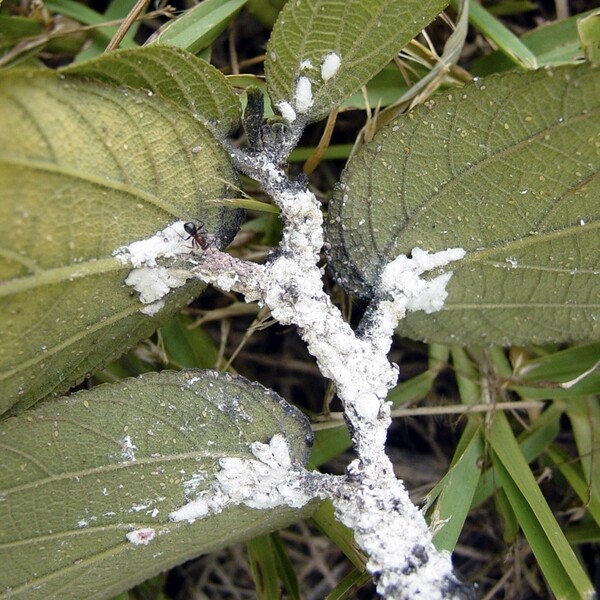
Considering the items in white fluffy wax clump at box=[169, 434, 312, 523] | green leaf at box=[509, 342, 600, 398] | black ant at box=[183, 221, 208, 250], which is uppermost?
black ant at box=[183, 221, 208, 250]

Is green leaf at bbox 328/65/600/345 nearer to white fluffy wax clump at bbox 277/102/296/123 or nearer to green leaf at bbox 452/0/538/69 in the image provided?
white fluffy wax clump at bbox 277/102/296/123

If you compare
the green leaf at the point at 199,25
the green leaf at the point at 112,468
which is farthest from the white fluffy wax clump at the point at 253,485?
the green leaf at the point at 199,25

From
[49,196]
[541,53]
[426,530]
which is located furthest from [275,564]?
[541,53]

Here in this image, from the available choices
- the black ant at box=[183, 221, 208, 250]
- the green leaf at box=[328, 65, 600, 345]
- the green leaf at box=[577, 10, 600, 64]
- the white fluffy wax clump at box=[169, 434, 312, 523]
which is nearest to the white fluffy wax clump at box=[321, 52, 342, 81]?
the green leaf at box=[328, 65, 600, 345]

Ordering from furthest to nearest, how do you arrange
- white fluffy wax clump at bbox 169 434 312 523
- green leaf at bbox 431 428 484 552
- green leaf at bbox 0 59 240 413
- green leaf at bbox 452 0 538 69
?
green leaf at bbox 452 0 538 69
green leaf at bbox 431 428 484 552
white fluffy wax clump at bbox 169 434 312 523
green leaf at bbox 0 59 240 413

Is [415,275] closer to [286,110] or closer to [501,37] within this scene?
[286,110]

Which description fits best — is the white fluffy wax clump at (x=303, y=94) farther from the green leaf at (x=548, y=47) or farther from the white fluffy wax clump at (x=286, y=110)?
the green leaf at (x=548, y=47)
